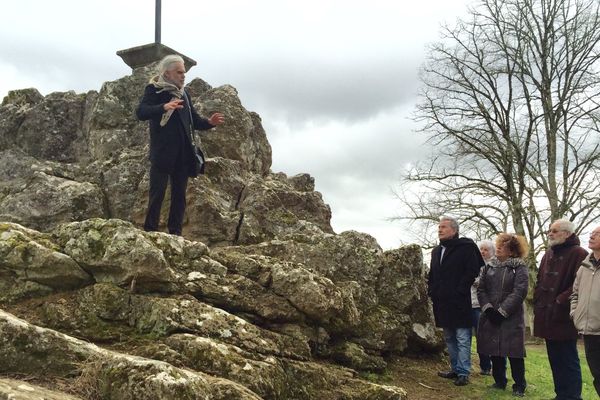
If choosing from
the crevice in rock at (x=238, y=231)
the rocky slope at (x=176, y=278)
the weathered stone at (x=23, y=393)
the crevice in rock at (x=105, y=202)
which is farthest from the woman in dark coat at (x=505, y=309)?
the crevice in rock at (x=105, y=202)

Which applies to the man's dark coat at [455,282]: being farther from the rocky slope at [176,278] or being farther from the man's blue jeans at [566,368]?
the man's blue jeans at [566,368]

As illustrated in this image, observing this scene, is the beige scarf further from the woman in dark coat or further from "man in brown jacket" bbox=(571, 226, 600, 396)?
"man in brown jacket" bbox=(571, 226, 600, 396)

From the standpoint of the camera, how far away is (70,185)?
10148 millimetres

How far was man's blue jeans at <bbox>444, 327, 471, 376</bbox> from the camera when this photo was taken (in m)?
8.24

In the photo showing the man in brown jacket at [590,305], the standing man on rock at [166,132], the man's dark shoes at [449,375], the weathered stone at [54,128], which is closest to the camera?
the man in brown jacket at [590,305]

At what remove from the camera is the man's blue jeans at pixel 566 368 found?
7363 mm

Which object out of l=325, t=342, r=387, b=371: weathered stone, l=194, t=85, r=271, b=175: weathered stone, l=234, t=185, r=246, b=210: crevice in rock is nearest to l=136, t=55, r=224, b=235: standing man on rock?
l=234, t=185, r=246, b=210: crevice in rock

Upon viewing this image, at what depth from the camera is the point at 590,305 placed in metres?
6.54

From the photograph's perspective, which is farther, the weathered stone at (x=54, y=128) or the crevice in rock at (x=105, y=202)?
the weathered stone at (x=54, y=128)

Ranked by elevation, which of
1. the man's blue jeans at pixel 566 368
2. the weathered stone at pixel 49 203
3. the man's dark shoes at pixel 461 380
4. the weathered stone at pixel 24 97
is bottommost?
the man's dark shoes at pixel 461 380

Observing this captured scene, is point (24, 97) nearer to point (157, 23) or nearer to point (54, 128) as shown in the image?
point (54, 128)

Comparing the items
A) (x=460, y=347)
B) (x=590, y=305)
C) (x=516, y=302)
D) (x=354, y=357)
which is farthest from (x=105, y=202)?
(x=590, y=305)

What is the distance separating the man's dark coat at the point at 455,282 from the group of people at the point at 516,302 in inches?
0.6

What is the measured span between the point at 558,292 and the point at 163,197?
600 cm
